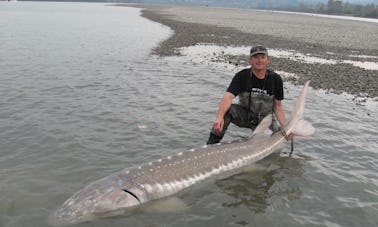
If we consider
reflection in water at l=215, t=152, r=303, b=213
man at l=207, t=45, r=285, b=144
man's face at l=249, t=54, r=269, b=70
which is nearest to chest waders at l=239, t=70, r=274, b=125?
man at l=207, t=45, r=285, b=144

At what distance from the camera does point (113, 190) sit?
6.35 metres

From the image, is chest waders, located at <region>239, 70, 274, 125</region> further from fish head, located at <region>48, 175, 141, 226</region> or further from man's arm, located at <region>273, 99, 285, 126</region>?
fish head, located at <region>48, 175, 141, 226</region>

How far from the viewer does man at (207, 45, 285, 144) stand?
8.45 meters

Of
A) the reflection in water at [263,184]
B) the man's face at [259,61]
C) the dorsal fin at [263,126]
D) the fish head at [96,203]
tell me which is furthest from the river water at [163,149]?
the man's face at [259,61]

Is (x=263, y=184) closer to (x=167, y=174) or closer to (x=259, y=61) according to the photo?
(x=167, y=174)

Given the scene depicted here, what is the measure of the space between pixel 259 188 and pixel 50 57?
54.9ft

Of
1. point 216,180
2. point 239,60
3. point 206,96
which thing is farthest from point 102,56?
point 216,180

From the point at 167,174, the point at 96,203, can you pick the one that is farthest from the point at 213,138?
the point at 96,203

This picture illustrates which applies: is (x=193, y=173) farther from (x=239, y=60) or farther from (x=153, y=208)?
(x=239, y=60)

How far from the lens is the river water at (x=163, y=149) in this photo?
6609 mm

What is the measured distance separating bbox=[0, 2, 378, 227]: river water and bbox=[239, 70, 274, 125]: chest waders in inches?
41.0

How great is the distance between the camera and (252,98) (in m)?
8.90

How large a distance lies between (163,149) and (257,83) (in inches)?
104

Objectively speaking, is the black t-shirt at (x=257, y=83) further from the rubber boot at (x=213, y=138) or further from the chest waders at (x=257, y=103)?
the rubber boot at (x=213, y=138)
